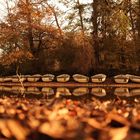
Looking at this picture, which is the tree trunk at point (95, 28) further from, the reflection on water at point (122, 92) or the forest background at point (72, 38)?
the reflection on water at point (122, 92)

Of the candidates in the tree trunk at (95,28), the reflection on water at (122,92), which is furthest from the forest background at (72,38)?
the reflection on water at (122,92)

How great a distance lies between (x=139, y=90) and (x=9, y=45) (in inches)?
486

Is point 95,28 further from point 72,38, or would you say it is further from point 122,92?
point 122,92

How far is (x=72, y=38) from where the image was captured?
2870 cm

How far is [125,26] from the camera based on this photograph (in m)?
27.5

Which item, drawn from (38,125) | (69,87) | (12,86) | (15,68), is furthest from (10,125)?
(15,68)

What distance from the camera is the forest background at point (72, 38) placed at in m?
27.5

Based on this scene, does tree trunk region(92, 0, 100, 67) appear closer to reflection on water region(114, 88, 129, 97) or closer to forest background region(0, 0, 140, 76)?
forest background region(0, 0, 140, 76)

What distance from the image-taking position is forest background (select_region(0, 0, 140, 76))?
90.2ft

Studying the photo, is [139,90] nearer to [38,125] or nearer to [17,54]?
[17,54]

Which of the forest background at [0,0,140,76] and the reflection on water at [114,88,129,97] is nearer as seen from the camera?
the reflection on water at [114,88,129,97]

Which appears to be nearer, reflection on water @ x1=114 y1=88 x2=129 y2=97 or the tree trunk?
reflection on water @ x1=114 y1=88 x2=129 y2=97

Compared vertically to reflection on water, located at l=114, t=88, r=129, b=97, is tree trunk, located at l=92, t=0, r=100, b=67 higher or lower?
higher

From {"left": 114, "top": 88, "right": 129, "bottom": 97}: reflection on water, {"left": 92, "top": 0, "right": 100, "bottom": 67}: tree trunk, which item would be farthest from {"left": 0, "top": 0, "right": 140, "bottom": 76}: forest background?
{"left": 114, "top": 88, "right": 129, "bottom": 97}: reflection on water
